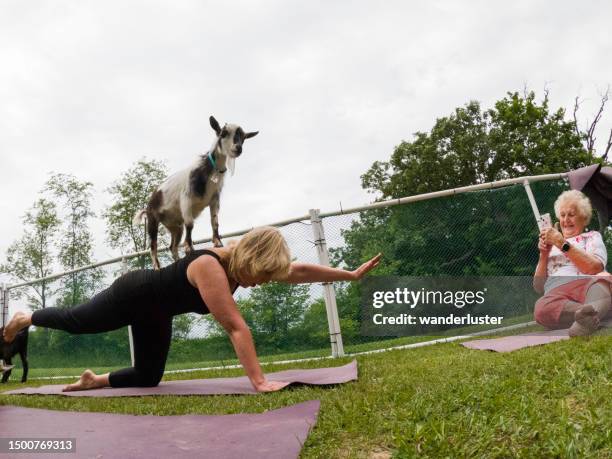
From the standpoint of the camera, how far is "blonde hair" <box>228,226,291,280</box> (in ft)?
9.87

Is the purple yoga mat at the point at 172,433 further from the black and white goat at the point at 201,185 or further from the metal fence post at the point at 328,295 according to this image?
the metal fence post at the point at 328,295

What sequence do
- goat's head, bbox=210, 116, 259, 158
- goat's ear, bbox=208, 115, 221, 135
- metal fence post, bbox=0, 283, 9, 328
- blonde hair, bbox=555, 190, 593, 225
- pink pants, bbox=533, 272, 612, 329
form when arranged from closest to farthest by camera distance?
goat's head, bbox=210, 116, 259, 158 < goat's ear, bbox=208, 115, 221, 135 < pink pants, bbox=533, 272, 612, 329 < blonde hair, bbox=555, 190, 593, 225 < metal fence post, bbox=0, 283, 9, 328

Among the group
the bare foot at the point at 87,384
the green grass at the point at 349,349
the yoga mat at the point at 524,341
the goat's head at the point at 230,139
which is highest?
the goat's head at the point at 230,139

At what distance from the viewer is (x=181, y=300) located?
3.26 metres

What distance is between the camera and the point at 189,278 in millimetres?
3133

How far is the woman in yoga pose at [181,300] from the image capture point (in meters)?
3.01

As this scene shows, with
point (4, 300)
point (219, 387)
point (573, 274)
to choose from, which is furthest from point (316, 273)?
point (4, 300)

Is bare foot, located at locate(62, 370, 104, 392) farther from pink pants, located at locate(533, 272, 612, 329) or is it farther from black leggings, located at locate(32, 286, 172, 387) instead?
pink pants, located at locate(533, 272, 612, 329)

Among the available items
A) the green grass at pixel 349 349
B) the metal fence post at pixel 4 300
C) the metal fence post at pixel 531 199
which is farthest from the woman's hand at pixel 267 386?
the metal fence post at pixel 4 300

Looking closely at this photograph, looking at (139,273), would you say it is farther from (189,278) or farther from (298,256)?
(298,256)

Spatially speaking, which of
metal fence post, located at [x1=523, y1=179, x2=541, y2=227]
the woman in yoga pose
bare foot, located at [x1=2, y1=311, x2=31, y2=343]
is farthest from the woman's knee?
metal fence post, located at [x1=523, y1=179, x2=541, y2=227]

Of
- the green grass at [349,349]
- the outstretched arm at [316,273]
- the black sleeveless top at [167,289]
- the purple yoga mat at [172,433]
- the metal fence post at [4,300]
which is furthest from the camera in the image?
the metal fence post at [4,300]

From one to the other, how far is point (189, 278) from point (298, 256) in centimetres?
278

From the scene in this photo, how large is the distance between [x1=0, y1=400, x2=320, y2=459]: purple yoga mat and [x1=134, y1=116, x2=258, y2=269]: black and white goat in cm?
145
